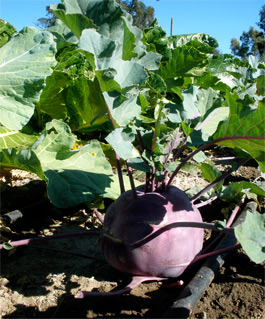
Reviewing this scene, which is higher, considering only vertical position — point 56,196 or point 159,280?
point 56,196

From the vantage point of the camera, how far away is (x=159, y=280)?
1189 mm

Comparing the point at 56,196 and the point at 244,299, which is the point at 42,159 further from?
the point at 244,299

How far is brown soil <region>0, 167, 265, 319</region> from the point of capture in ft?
3.50

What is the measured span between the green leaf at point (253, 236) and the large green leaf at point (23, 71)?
1026 mm

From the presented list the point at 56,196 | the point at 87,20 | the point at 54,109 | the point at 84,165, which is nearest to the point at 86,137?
the point at 54,109

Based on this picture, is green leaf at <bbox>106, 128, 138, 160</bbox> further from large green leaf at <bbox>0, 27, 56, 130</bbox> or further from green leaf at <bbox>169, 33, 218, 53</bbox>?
green leaf at <bbox>169, 33, 218, 53</bbox>

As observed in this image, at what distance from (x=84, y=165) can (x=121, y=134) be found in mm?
530

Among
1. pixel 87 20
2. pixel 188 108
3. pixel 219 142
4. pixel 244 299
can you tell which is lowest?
pixel 244 299

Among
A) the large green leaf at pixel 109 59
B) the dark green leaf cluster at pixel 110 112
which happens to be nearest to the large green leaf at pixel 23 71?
the dark green leaf cluster at pixel 110 112

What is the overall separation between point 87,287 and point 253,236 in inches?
Result: 24.9

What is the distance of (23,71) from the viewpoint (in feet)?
4.69

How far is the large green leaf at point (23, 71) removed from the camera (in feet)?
4.66

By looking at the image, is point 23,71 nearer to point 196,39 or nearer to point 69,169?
point 69,169

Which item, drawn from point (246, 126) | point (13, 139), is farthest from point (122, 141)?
point (13, 139)
